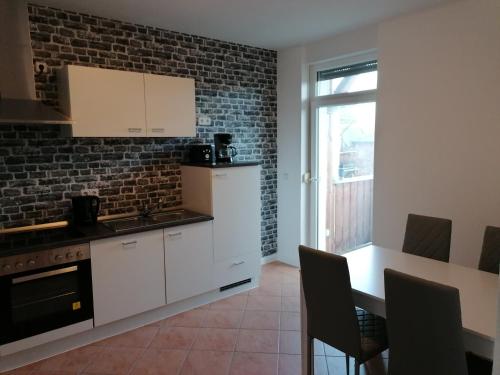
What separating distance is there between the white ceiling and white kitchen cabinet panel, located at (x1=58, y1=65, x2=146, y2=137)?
1.68 ft

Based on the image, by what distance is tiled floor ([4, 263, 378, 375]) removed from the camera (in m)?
2.59

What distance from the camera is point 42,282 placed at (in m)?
2.60

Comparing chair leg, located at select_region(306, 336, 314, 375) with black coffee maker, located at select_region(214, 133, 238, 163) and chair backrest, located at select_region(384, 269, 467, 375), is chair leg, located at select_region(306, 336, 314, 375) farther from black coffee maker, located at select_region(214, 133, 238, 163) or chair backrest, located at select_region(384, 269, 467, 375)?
black coffee maker, located at select_region(214, 133, 238, 163)

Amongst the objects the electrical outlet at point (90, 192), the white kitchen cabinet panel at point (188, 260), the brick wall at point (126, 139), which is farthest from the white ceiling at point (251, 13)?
the white kitchen cabinet panel at point (188, 260)

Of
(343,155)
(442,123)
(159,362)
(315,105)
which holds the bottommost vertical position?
(159,362)

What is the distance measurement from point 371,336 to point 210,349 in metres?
1.30

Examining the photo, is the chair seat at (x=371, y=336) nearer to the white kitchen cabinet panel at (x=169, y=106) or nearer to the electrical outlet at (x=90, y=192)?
the white kitchen cabinet panel at (x=169, y=106)

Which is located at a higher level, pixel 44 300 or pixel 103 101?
pixel 103 101

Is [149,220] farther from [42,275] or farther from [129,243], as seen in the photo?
[42,275]

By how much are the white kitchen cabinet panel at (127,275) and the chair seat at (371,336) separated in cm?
170

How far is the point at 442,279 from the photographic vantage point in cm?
206

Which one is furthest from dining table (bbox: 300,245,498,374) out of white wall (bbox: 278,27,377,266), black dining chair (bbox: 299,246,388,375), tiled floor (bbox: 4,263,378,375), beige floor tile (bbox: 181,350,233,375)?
white wall (bbox: 278,27,377,266)

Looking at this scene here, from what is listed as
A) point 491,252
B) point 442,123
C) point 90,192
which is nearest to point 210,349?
point 90,192

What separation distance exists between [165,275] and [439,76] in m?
2.81
